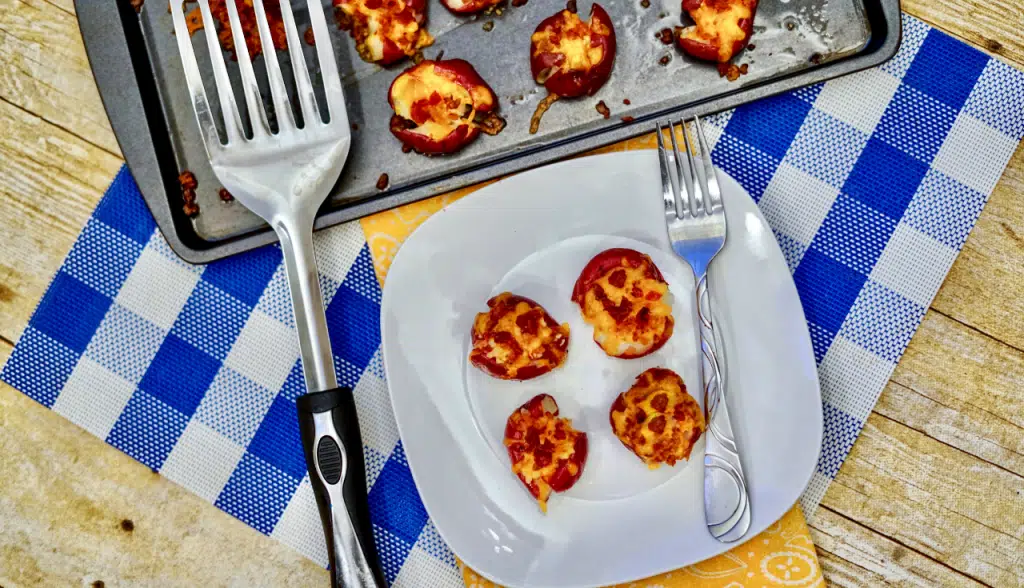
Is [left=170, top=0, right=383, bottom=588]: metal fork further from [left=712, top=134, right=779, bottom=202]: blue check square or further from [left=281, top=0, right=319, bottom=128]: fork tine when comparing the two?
[left=712, top=134, right=779, bottom=202]: blue check square

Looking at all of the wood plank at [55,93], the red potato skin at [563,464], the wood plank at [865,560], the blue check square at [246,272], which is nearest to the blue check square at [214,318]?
the blue check square at [246,272]

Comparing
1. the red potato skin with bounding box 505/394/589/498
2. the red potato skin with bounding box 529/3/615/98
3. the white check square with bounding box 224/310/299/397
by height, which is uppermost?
the red potato skin with bounding box 529/3/615/98

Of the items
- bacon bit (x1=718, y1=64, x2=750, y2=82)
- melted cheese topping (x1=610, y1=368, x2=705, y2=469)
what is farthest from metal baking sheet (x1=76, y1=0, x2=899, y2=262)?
melted cheese topping (x1=610, y1=368, x2=705, y2=469)

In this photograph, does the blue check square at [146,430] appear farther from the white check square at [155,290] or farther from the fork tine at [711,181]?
the fork tine at [711,181]

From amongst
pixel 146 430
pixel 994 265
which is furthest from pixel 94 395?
pixel 994 265

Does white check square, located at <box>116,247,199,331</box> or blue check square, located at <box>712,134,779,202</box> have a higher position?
blue check square, located at <box>712,134,779,202</box>

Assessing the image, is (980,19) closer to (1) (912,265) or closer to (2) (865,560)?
(1) (912,265)

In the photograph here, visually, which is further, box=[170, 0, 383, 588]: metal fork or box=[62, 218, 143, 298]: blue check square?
box=[62, 218, 143, 298]: blue check square
